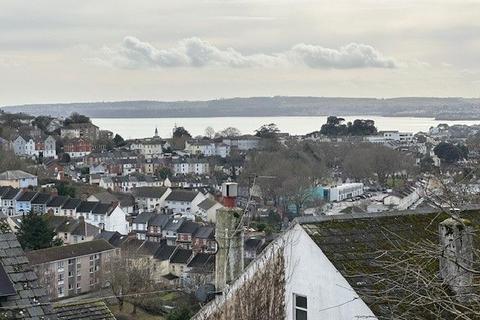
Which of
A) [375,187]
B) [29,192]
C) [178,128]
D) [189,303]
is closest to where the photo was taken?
[189,303]

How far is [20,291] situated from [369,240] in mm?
3491

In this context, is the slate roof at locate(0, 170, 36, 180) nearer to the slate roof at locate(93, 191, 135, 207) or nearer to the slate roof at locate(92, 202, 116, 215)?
the slate roof at locate(93, 191, 135, 207)

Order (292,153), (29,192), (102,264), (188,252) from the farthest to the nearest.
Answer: (292,153), (29,192), (188,252), (102,264)

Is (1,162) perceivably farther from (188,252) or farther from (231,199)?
(231,199)

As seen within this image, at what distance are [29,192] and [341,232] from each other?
6016 centimetres

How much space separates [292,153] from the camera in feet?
285

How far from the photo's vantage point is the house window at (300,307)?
7.30 m

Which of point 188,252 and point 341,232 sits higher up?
point 341,232

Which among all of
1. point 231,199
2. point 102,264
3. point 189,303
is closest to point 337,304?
point 231,199

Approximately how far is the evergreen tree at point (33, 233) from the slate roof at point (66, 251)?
2210 millimetres

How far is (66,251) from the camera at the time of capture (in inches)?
1665

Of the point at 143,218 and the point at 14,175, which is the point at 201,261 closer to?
the point at 143,218

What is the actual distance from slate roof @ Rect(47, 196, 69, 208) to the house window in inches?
2182

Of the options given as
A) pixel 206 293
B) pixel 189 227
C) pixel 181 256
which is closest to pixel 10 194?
pixel 189 227
